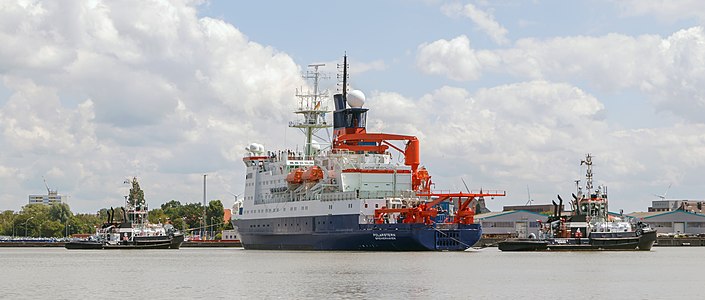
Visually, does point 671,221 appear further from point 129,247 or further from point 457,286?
point 457,286

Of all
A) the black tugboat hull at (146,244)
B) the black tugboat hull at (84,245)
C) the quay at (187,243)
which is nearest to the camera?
the black tugboat hull at (146,244)

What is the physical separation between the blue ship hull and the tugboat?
10284 millimetres

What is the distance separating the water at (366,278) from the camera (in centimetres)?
5431

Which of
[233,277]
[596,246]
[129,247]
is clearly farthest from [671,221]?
[233,277]

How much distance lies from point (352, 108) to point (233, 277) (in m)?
50.9

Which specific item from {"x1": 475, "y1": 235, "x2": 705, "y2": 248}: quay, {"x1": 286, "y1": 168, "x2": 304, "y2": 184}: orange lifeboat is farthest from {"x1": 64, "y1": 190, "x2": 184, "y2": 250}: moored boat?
{"x1": 475, "y1": 235, "x2": 705, "y2": 248}: quay

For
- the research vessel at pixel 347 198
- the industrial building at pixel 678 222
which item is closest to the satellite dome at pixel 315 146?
the research vessel at pixel 347 198

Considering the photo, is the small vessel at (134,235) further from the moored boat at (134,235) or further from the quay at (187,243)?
the quay at (187,243)

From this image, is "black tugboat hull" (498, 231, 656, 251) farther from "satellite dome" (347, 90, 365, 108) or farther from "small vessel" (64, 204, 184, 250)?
"small vessel" (64, 204, 184, 250)

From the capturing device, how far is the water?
178 feet

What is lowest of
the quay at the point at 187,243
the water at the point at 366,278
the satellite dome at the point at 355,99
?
the water at the point at 366,278

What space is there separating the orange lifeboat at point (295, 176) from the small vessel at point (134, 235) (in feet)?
77.7

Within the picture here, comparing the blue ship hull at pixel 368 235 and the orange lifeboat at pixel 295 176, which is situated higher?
the orange lifeboat at pixel 295 176

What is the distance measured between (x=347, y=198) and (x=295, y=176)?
10.2 meters
